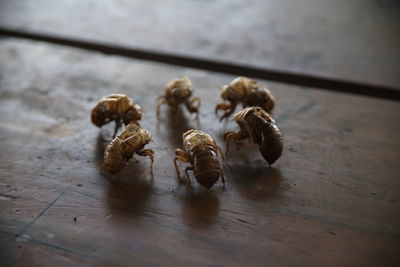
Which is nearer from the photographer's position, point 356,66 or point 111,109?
point 111,109

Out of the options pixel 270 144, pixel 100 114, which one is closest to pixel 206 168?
pixel 270 144

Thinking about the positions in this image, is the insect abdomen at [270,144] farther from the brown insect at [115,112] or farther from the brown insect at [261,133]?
the brown insect at [115,112]

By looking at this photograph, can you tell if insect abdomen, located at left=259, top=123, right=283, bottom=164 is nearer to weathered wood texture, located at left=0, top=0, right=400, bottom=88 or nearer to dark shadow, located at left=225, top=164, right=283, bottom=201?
dark shadow, located at left=225, top=164, right=283, bottom=201

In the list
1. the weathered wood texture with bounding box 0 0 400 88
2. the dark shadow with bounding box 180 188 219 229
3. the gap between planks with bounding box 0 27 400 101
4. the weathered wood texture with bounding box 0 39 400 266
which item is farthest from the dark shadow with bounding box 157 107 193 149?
the weathered wood texture with bounding box 0 0 400 88

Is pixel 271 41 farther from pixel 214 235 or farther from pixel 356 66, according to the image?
pixel 214 235

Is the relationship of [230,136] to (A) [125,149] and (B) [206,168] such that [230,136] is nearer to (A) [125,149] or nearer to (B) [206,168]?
(B) [206,168]

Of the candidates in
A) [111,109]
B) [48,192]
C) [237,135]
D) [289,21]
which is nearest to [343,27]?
[289,21]

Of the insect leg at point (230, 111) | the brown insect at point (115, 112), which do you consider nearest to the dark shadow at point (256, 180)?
the insect leg at point (230, 111)

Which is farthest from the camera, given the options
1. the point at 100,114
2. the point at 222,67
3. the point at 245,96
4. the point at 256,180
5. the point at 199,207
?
the point at 222,67
